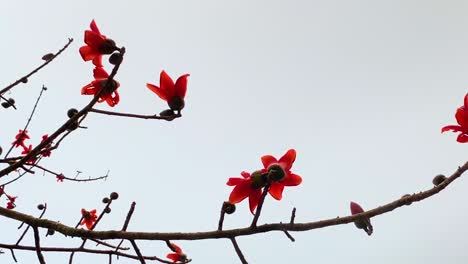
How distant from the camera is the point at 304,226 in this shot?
1.33 m

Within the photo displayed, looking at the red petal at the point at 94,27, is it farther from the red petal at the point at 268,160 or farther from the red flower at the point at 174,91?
the red petal at the point at 268,160

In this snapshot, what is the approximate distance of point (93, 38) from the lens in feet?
6.98

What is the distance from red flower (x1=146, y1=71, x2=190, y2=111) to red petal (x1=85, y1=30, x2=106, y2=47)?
0.43 metres

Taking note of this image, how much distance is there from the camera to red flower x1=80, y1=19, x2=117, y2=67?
2111mm

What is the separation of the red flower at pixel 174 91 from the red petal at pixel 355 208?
2.91ft

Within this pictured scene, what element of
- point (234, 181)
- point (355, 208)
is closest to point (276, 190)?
point (234, 181)

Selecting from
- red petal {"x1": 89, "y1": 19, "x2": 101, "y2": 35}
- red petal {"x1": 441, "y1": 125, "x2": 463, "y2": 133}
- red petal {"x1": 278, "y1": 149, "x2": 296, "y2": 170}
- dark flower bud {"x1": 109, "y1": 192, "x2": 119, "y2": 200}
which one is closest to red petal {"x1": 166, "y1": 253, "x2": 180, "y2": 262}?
dark flower bud {"x1": 109, "y1": 192, "x2": 119, "y2": 200}

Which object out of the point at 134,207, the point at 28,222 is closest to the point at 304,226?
the point at 134,207

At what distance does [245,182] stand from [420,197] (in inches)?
25.3

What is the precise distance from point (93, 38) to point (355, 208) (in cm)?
152

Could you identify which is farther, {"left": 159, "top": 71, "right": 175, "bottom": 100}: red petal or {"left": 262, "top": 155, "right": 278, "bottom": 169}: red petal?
{"left": 159, "top": 71, "right": 175, "bottom": 100}: red petal

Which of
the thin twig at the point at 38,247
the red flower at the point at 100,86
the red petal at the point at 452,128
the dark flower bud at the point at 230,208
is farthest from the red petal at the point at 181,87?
the red petal at the point at 452,128

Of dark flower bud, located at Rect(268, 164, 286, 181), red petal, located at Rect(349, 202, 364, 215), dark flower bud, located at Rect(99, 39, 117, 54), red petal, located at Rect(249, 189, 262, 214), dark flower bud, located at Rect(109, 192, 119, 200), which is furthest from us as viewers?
dark flower bud, located at Rect(109, 192, 119, 200)

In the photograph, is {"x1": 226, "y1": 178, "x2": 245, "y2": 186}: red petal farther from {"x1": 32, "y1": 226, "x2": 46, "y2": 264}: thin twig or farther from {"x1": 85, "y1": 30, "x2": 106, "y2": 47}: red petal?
{"x1": 85, "y1": 30, "x2": 106, "y2": 47}: red petal
